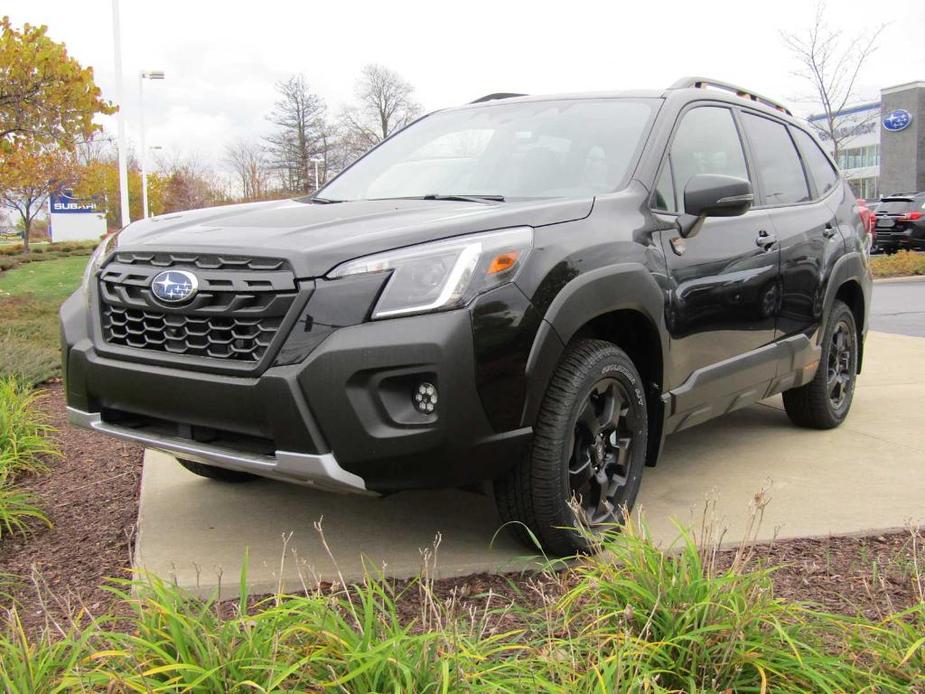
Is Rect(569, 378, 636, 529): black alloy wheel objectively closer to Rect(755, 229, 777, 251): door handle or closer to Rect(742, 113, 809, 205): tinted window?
Rect(755, 229, 777, 251): door handle

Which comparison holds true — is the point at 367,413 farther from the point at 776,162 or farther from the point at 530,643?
the point at 776,162

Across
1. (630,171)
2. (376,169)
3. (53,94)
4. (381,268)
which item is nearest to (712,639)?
(381,268)

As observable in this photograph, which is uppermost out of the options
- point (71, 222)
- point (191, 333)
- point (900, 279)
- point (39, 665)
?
point (191, 333)

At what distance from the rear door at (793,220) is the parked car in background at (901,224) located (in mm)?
19006

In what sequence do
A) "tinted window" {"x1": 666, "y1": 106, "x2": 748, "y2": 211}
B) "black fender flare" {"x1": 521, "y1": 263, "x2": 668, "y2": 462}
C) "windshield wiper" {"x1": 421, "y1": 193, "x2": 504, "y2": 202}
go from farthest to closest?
"tinted window" {"x1": 666, "y1": 106, "x2": 748, "y2": 211}, "windshield wiper" {"x1": 421, "y1": 193, "x2": 504, "y2": 202}, "black fender flare" {"x1": 521, "y1": 263, "x2": 668, "y2": 462}

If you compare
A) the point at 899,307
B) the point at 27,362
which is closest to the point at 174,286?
the point at 27,362

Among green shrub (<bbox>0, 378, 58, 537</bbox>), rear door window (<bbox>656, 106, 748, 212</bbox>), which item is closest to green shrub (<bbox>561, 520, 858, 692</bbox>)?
rear door window (<bbox>656, 106, 748, 212</bbox>)

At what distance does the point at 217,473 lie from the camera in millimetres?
4230

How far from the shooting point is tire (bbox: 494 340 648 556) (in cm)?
299

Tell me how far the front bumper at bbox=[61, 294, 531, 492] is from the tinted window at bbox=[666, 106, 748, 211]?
5.24ft

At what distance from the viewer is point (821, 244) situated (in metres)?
4.78

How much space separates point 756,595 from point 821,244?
292cm

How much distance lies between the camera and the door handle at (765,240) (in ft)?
13.7

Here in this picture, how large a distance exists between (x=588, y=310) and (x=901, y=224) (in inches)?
852
